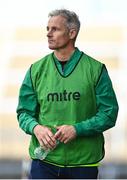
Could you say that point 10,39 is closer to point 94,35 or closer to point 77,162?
point 94,35

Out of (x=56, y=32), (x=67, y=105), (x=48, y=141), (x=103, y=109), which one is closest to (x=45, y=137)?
(x=48, y=141)

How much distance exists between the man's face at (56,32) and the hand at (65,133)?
0.32 m

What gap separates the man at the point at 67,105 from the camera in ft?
8.42

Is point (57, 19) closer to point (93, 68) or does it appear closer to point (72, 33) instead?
point (72, 33)

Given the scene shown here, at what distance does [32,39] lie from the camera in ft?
23.4

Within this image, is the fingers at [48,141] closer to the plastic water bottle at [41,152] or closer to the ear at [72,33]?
the plastic water bottle at [41,152]

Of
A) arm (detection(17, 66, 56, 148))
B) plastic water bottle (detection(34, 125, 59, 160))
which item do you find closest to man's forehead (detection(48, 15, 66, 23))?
arm (detection(17, 66, 56, 148))

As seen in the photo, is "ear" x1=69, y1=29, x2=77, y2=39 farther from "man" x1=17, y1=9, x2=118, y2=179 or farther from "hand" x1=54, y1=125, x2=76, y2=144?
"hand" x1=54, y1=125, x2=76, y2=144

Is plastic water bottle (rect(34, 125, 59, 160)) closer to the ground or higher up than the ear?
closer to the ground

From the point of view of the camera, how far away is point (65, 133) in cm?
252

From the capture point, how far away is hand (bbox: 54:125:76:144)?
2.52 m

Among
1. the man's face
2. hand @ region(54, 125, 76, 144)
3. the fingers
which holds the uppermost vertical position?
the man's face

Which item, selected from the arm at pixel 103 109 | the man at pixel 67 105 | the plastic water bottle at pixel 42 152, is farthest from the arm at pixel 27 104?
the arm at pixel 103 109

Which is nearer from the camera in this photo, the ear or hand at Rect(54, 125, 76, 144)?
hand at Rect(54, 125, 76, 144)
